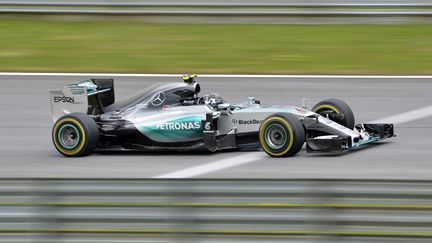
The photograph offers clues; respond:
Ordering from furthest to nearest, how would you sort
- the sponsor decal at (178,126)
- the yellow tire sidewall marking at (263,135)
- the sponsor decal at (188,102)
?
the sponsor decal at (188,102)
the sponsor decal at (178,126)
the yellow tire sidewall marking at (263,135)

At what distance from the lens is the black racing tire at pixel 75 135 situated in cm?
1441

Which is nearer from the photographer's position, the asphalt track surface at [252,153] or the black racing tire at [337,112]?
the asphalt track surface at [252,153]

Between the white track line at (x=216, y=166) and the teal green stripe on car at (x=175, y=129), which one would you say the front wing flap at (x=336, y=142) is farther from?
the teal green stripe on car at (x=175, y=129)

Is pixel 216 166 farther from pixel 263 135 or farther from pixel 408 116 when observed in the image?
pixel 408 116

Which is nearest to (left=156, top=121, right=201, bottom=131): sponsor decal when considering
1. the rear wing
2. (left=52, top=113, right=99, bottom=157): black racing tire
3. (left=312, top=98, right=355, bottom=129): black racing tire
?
(left=52, top=113, right=99, bottom=157): black racing tire

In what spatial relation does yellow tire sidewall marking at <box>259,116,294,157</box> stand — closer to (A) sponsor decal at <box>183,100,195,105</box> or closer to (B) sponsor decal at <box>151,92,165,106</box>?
(A) sponsor decal at <box>183,100,195,105</box>

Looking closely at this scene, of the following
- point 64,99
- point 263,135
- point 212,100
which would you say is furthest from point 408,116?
point 64,99

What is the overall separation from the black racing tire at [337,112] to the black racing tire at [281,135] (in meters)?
1.24

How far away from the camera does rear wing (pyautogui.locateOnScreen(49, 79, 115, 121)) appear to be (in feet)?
49.6

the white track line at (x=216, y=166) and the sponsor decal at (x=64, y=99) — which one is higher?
the sponsor decal at (x=64, y=99)

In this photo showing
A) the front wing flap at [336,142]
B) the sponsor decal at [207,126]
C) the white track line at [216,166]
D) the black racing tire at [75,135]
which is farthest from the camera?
the black racing tire at [75,135]

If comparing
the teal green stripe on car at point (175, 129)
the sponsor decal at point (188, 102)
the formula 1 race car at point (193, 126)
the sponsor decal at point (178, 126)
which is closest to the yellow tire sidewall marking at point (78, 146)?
the formula 1 race car at point (193, 126)
